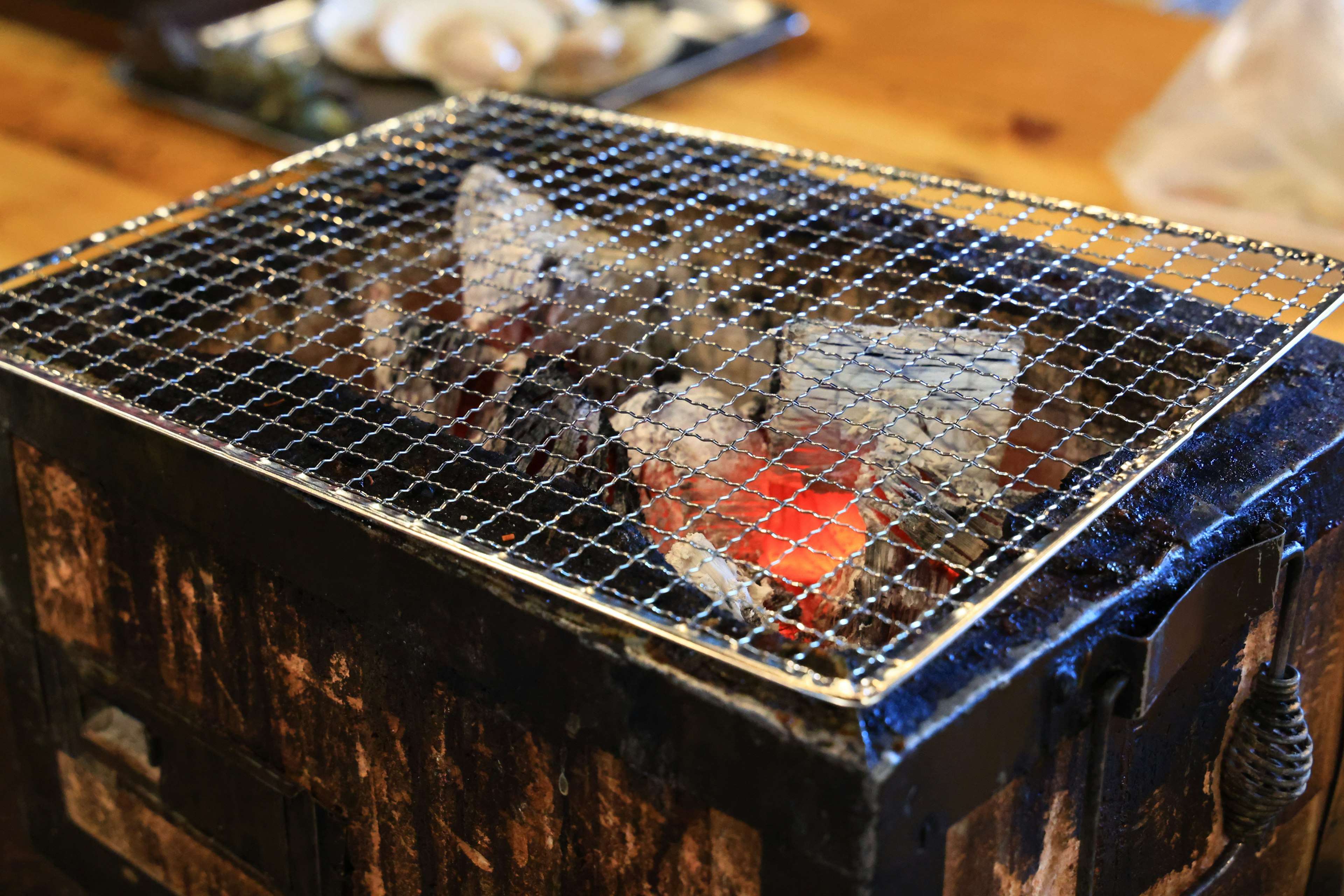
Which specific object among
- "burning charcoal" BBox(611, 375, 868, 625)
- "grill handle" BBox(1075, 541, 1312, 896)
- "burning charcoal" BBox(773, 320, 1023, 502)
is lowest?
"grill handle" BBox(1075, 541, 1312, 896)

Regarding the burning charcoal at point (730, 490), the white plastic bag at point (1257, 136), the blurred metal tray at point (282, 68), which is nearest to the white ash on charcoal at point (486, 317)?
the burning charcoal at point (730, 490)

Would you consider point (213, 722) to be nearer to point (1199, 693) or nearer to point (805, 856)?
point (805, 856)

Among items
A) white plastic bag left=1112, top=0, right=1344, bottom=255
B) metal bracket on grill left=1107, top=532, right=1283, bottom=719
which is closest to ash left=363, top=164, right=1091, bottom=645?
metal bracket on grill left=1107, top=532, right=1283, bottom=719

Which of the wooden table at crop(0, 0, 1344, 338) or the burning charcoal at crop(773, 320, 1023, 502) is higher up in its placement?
the burning charcoal at crop(773, 320, 1023, 502)

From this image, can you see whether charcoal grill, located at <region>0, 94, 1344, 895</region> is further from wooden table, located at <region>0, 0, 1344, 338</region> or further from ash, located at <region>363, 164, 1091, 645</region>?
wooden table, located at <region>0, 0, 1344, 338</region>

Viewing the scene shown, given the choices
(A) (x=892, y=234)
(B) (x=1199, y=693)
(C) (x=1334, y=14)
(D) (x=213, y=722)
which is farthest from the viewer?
(C) (x=1334, y=14)

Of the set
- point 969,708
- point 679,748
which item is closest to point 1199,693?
point 969,708

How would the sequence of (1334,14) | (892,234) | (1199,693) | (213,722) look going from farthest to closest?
(1334,14) < (892,234) < (213,722) < (1199,693)
